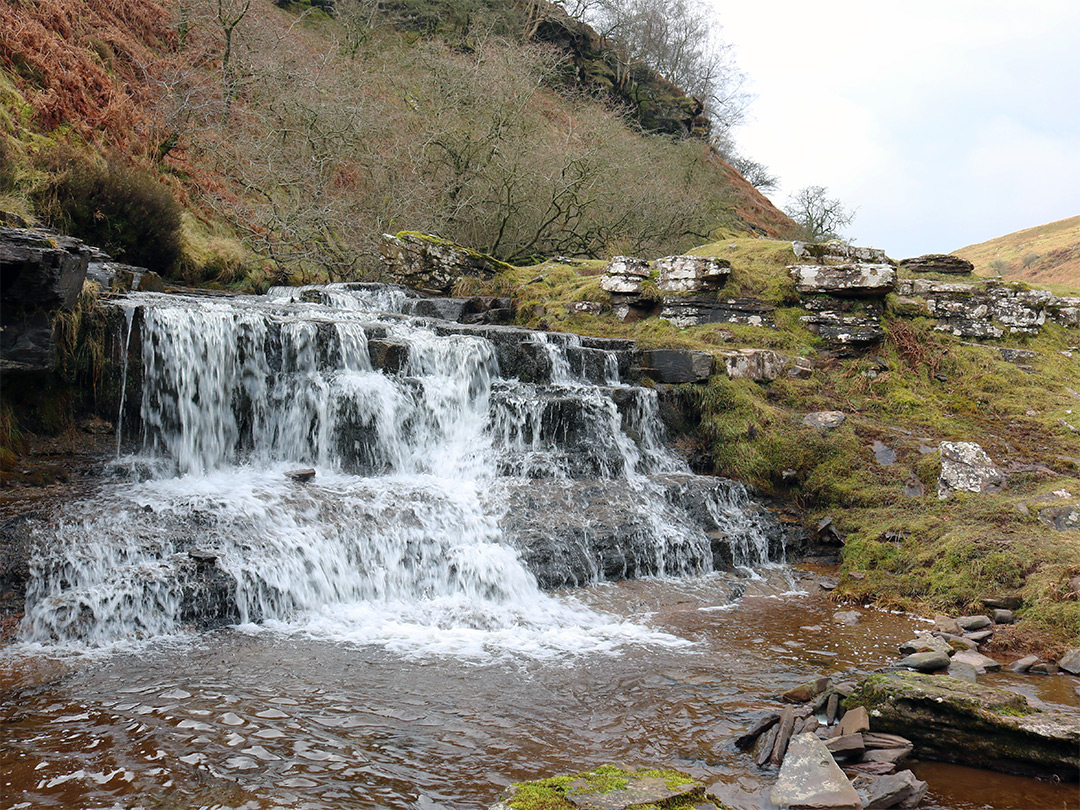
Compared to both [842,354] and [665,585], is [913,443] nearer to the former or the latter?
[842,354]

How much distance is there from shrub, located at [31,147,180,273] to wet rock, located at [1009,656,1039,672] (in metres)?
11.9

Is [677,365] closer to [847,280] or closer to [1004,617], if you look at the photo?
[847,280]

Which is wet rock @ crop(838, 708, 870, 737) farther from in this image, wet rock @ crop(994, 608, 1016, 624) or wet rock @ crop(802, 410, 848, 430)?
wet rock @ crop(802, 410, 848, 430)

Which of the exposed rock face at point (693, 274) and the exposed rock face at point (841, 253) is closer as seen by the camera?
the exposed rock face at point (841, 253)

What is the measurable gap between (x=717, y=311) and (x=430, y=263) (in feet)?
18.3

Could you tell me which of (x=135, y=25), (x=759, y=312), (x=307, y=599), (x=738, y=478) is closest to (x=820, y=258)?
(x=759, y=312)

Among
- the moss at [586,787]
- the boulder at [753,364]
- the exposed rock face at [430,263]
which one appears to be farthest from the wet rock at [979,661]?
the exposed rock face at [430,263]

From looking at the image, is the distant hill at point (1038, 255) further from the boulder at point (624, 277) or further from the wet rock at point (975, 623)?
Result: the wet rock at point (975, 623)

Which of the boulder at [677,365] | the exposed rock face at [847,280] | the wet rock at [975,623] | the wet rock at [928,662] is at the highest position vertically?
the exposed rock face at [847,280]

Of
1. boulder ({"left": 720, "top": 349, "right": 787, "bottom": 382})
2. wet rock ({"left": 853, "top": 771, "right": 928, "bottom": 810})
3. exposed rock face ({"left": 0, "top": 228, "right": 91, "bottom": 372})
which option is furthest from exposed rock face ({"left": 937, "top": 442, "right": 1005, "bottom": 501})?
exposed rock face ({"left": 0, "top": 228, "right": 91, "bottom": 372})

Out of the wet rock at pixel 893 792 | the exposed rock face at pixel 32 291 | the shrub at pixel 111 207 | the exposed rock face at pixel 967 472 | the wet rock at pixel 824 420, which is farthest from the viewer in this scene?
the shrub at pixel 111 207

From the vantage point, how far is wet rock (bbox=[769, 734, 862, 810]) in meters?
2.73

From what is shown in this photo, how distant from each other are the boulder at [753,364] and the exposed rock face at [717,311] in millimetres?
1511

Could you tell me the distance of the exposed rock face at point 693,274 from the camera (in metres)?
11.2
